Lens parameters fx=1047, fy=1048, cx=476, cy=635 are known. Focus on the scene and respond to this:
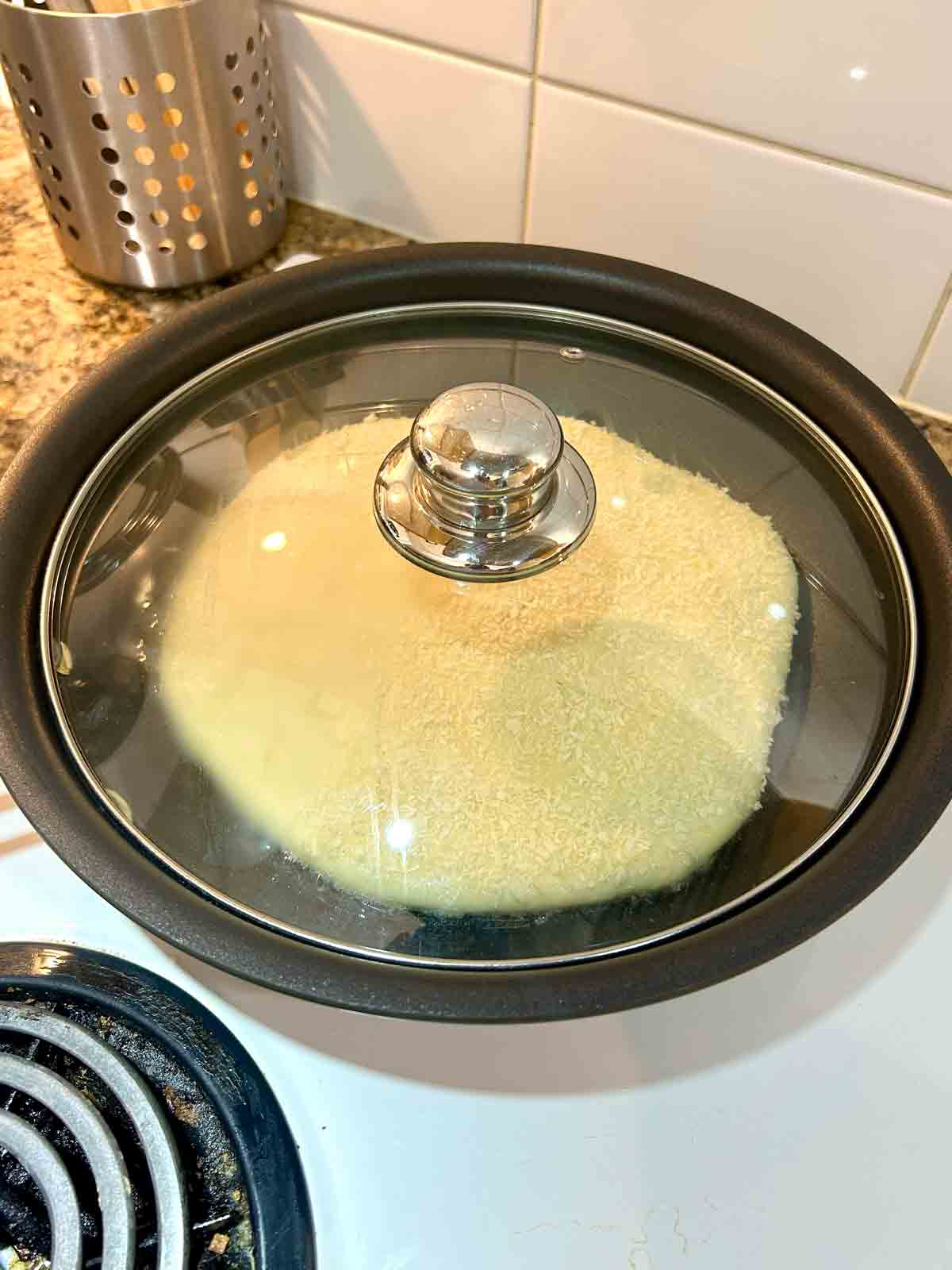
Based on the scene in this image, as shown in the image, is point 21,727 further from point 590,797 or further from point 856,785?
point 856,785

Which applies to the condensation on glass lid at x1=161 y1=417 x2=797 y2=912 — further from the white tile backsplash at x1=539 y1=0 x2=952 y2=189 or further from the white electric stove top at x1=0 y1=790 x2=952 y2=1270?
the white tile backsplash at x1=539 y1=0 x2=952 y2=189

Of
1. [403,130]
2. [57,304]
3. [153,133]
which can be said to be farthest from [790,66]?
[57,304]

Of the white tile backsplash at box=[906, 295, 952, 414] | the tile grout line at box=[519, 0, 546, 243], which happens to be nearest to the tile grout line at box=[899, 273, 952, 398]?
the white tile backsplash at box=[906, 295, 952, 414]

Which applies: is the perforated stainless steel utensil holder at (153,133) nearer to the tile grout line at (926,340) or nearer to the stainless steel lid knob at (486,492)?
the stainless steel lid knob at (486,492)

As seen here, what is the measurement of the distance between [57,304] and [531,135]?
402mm

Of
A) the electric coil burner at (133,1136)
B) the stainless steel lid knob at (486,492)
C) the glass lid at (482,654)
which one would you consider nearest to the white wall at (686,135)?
the glass lid at (482,654)

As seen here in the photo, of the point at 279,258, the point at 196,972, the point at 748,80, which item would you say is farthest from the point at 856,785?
the point at 279,258

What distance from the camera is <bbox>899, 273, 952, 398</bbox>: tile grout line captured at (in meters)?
0.72

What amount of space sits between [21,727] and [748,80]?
1.94ft

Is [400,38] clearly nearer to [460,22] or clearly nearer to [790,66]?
[460,22]

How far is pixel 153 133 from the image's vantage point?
0.72 m

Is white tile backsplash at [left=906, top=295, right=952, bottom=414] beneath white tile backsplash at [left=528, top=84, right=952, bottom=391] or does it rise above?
beneath

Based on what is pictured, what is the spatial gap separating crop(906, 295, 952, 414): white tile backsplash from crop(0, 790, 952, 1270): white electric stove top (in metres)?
0.40

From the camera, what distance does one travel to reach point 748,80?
68 cm
